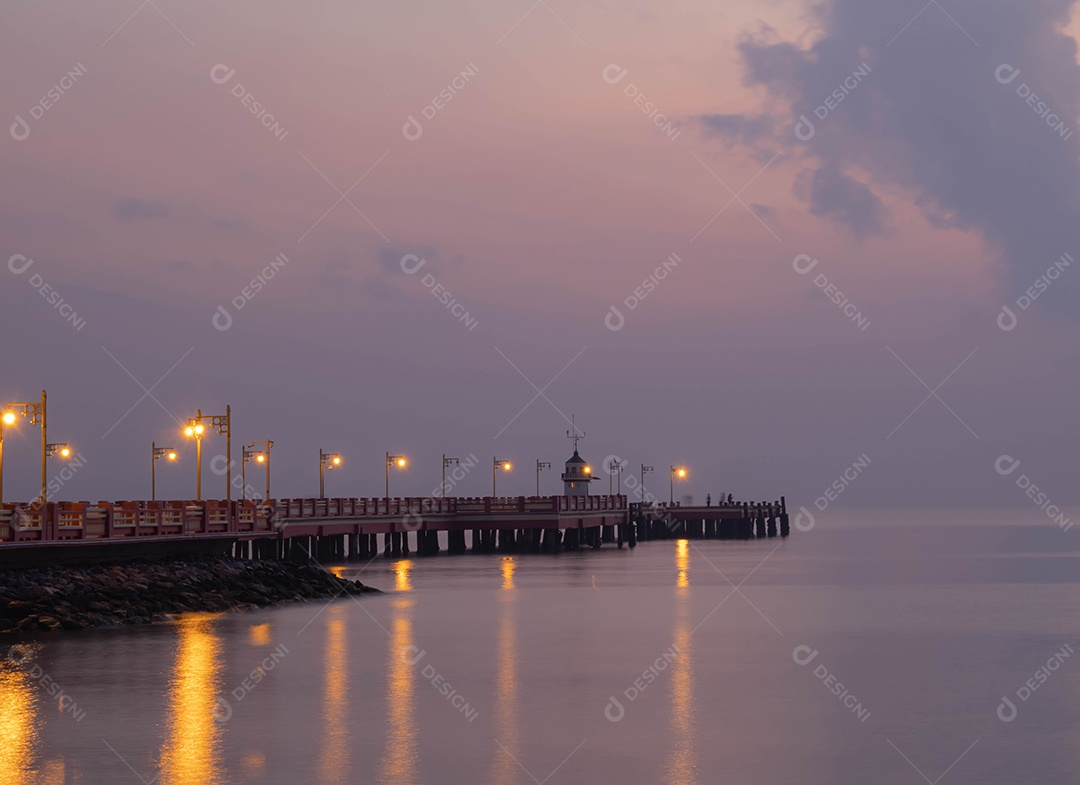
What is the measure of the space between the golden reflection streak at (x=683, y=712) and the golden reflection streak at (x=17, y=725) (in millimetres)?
9221

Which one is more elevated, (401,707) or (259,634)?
(259,634)

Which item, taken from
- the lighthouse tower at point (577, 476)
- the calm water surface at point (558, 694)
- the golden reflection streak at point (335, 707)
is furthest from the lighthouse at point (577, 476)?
the golden reflection streak at point (335, 707)

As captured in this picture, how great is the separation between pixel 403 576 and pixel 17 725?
4157 cm

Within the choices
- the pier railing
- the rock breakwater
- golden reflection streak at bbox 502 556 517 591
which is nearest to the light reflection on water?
the rock breakwater

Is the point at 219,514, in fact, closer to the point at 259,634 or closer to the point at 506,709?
the point at 259,634

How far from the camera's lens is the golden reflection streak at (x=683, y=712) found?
65.4ft

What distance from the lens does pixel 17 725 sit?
879 inches

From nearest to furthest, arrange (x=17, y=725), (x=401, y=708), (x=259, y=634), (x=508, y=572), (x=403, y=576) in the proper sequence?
(x=17, y=725) → (x=401, y=708) → (x=259, y=634) → (x=403, y=576) → (x=508, y=572)

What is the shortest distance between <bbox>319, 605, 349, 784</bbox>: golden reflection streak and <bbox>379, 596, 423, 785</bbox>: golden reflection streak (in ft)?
2.20

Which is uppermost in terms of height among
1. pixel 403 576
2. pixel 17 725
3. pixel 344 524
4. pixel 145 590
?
pixel 344 524

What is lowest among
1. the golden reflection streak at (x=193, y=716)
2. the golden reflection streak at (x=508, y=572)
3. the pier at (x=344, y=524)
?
the golden reflection streak at (x=193, y=716)

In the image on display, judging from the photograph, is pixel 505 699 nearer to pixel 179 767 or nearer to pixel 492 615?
pixel 179 767

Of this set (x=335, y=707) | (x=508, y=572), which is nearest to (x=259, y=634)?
(x=335, y=707)

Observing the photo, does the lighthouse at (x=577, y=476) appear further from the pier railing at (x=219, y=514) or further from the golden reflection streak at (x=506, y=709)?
the golden reflection streak at (x=506, y=709)
